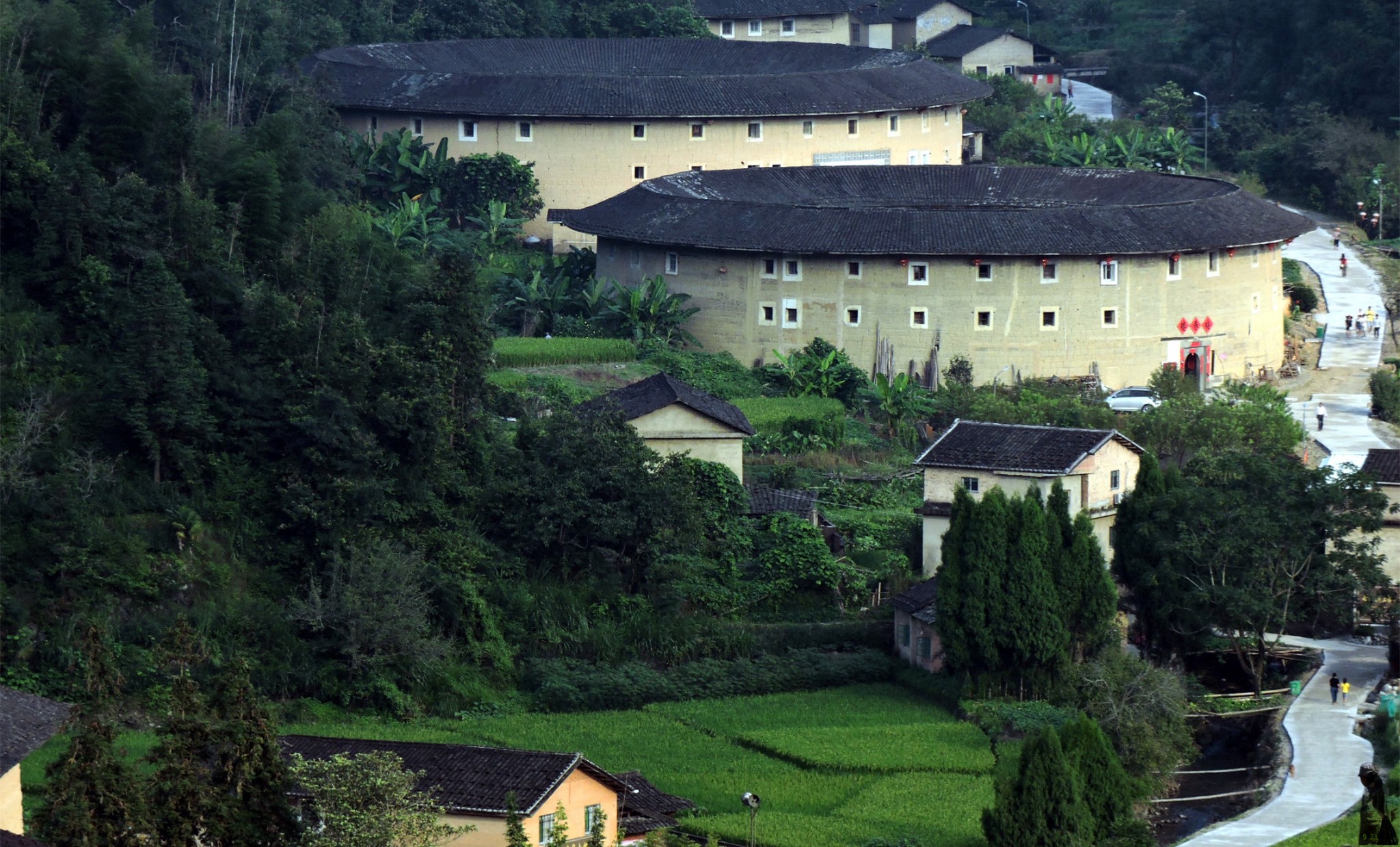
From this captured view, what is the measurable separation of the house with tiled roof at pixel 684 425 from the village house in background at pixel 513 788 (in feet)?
40.0

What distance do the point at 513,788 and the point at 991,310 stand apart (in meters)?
26.6

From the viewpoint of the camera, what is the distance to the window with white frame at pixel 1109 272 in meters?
55.8

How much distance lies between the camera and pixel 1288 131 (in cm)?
8712

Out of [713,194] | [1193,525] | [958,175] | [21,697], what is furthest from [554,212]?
[21,697]

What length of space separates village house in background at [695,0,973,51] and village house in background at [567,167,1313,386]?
38520 mm

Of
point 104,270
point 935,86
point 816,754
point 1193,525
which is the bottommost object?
point 816,754

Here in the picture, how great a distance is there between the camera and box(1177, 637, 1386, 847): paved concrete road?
3472 cm

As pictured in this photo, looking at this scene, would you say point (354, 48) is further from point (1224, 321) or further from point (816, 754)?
point (816, 754)

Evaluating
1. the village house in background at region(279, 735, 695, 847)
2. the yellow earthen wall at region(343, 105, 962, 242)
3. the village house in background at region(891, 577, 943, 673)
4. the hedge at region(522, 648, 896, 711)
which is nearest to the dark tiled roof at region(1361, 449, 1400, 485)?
the village house in background at region(891, 577, 943, 673)

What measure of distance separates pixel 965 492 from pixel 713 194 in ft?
73.4

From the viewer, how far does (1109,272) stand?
5588 cm

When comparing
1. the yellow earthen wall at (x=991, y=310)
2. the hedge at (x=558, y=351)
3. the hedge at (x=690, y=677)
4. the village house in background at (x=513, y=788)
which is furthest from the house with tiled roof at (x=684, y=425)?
the village house in background at (x=513, y=788)

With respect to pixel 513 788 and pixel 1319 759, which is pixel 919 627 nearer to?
pixel 1319 759

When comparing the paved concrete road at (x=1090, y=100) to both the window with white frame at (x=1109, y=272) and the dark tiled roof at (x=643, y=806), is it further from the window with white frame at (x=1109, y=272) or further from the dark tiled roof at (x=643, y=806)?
the dark tiled roof at (x=643, y=806)
